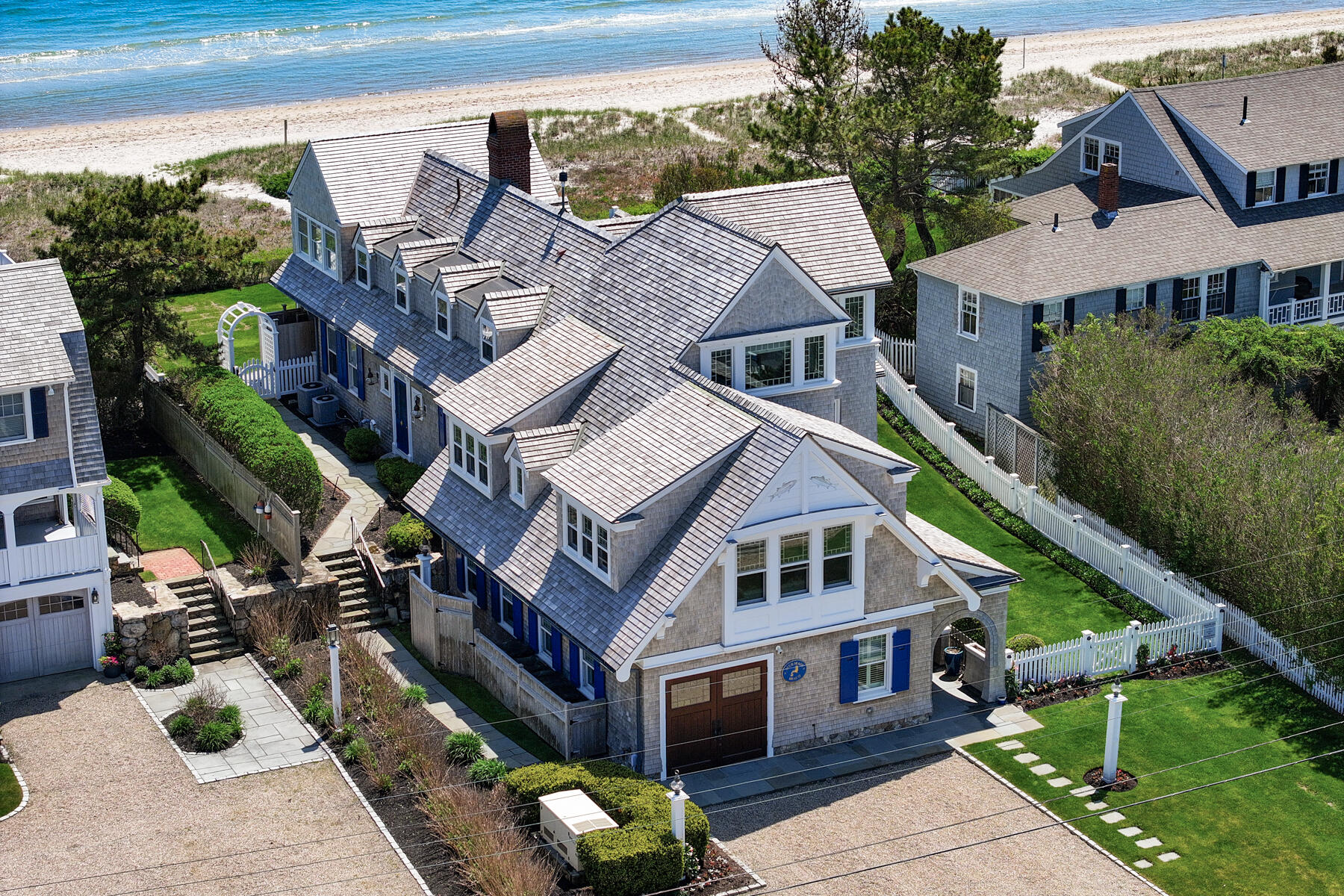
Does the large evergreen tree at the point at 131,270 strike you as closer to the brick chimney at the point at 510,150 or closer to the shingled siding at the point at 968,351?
the brick chimney at the point at 510,150

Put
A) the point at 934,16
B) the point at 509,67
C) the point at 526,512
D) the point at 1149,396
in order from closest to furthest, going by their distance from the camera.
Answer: the point at 526,512
the point at 1149,396
the point at 509,67
the point at 934,16

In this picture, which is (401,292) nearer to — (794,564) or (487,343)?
(487,343)

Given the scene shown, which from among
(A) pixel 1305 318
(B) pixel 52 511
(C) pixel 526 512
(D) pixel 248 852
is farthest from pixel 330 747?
(A) pixel 1305 318

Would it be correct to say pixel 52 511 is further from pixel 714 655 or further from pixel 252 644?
pixel 714 655

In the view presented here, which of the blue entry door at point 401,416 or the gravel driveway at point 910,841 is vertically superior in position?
the blue entry door at point 401,416

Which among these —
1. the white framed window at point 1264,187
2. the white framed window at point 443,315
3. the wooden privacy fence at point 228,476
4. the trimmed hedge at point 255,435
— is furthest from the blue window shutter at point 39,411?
the white framed window at point 1264,187

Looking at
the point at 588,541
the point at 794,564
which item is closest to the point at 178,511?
the point at 588,541
